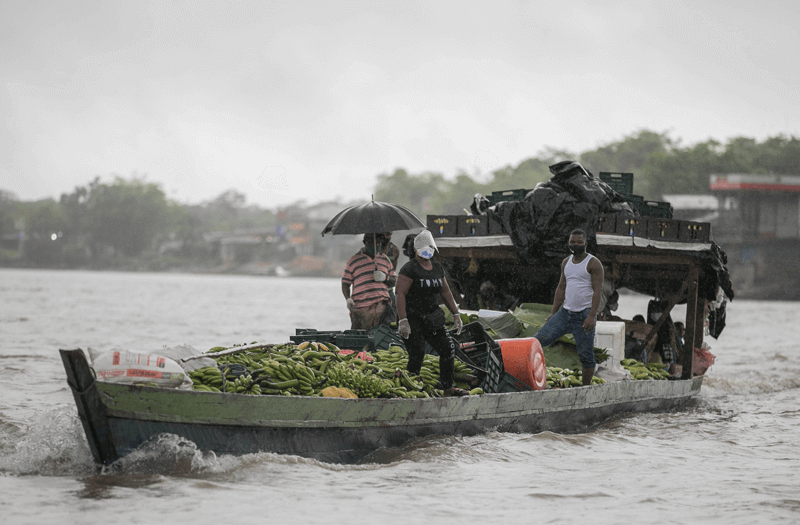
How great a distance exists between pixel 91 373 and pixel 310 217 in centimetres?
8505

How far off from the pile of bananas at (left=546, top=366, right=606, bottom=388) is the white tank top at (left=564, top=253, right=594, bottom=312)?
2.57ft

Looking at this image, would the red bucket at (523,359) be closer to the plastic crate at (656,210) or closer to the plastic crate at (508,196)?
the plastic crate at (508,196)

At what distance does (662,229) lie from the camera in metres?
8.58

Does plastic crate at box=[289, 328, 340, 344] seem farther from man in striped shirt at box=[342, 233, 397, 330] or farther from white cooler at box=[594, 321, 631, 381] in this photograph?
white cooler at box=[594, 321, 631, 381]

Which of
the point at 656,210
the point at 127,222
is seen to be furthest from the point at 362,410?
the point at 127,222

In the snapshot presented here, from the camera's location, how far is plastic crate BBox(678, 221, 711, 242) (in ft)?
28.4

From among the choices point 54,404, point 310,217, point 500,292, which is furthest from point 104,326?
point 310,217

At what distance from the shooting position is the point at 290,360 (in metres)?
6.10

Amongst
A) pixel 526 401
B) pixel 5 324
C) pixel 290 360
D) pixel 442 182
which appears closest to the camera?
pixel 290 360

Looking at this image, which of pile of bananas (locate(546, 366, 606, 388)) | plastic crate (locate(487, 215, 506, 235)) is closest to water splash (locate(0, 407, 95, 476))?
pile of bananas (locate(546, 366, 606, 388))

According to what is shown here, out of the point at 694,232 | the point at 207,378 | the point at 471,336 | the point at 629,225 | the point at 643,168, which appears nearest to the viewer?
the point at 207,378

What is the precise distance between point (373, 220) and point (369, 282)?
2.15 feet

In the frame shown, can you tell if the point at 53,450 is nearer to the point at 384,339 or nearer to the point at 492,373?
the point at 384,339

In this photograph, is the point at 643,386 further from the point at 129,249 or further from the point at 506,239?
the point at 129,249
